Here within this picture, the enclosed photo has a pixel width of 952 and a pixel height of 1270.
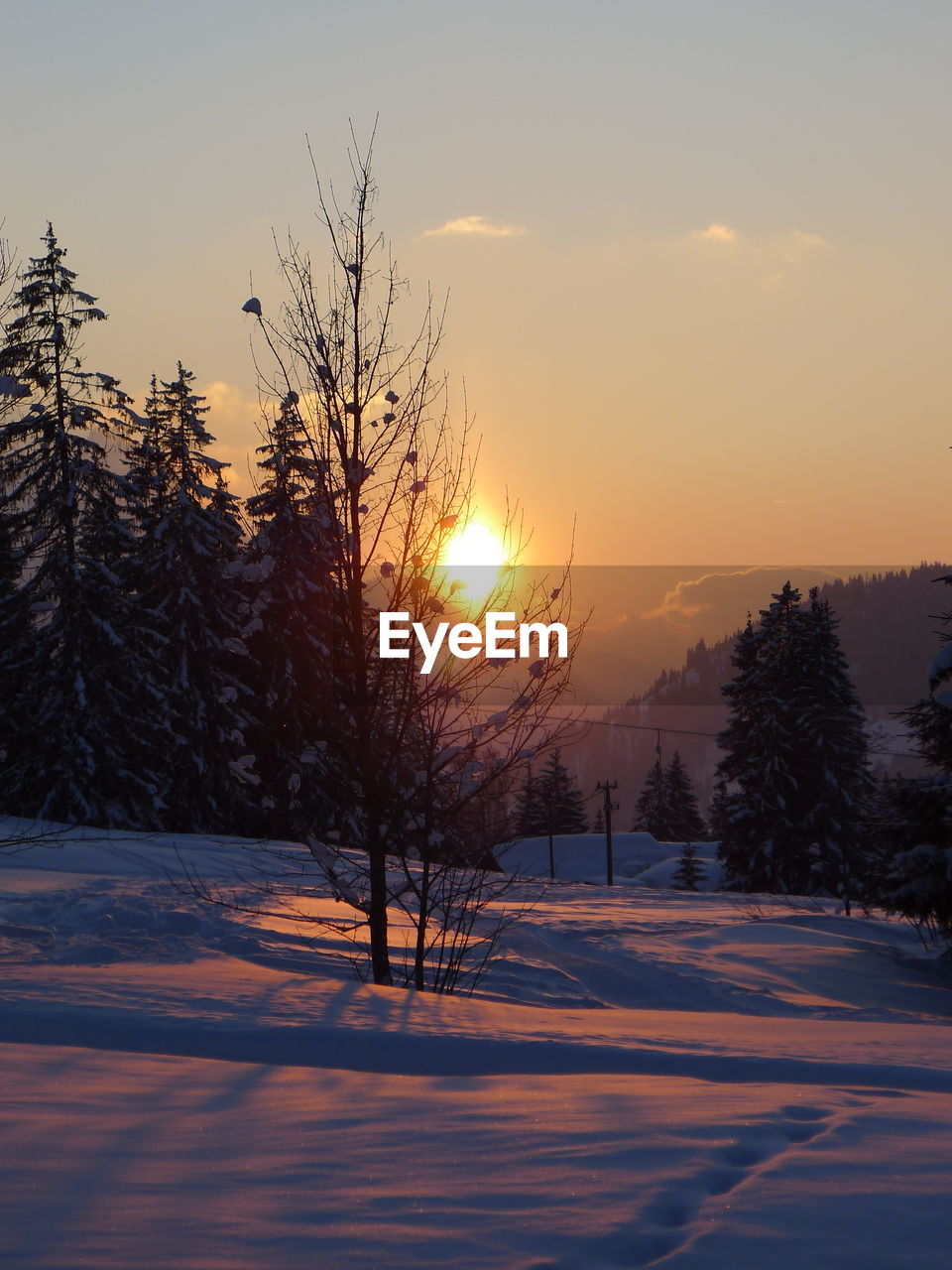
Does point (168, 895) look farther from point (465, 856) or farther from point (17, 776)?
point (17, 776)

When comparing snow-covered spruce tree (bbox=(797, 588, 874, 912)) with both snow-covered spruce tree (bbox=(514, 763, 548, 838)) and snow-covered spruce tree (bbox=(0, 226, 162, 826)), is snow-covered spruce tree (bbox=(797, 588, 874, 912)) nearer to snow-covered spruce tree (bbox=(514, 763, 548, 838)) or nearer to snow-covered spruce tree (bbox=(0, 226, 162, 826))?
snow-covered spruce tree (bbox=(514, 763, 548, 838))

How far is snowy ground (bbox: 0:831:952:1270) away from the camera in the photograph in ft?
10.0

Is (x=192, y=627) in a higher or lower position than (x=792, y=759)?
higher

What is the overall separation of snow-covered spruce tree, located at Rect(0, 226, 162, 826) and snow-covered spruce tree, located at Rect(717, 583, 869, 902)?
802 inches

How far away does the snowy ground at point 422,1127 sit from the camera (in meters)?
3.06

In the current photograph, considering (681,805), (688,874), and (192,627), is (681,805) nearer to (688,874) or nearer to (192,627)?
(688,874)

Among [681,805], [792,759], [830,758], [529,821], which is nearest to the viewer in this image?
[529,821]

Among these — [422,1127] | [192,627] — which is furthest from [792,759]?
[422,1127]

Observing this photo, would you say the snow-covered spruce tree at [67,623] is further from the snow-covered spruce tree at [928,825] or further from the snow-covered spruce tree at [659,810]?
the snow-covered spruce tree at [659,810]

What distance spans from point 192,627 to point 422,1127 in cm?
2679

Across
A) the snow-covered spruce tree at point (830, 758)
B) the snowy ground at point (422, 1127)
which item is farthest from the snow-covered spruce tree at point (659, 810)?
the snowy ground at point (422, 1127)

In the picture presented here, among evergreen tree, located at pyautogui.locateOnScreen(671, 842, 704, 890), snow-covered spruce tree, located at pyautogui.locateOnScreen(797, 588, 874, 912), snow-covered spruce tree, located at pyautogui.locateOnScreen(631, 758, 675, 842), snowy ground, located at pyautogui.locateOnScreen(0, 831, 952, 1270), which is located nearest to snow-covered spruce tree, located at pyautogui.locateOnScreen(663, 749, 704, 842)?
snow-covered spruce tree, located at pyautogui.locateOnScreen(631, 758, 675, 842)

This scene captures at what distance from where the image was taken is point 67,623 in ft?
86.6

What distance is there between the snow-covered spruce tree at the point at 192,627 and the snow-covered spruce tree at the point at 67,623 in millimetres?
1921
